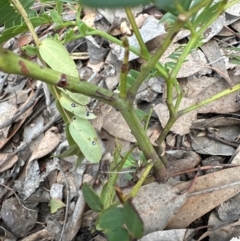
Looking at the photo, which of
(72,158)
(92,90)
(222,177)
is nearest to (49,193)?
(72,158)

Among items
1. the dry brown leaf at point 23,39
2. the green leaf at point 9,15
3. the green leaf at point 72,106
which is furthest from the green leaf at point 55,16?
the dry brown leaf at point 23,39

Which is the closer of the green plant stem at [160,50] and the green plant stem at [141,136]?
the green plant stem at [160,50]

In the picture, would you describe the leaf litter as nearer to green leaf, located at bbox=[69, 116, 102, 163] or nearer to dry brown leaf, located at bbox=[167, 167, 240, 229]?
dry brown leaf, located at bbox=[167, 167, 240, 229]

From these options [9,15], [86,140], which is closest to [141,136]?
[86,140]

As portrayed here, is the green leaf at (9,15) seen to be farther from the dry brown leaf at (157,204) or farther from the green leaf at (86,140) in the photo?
the dry brown leaf at (157,204)

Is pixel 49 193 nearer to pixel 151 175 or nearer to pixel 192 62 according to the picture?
pixel 151 175

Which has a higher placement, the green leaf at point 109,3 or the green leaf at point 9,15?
the green leaf at point 109,3
